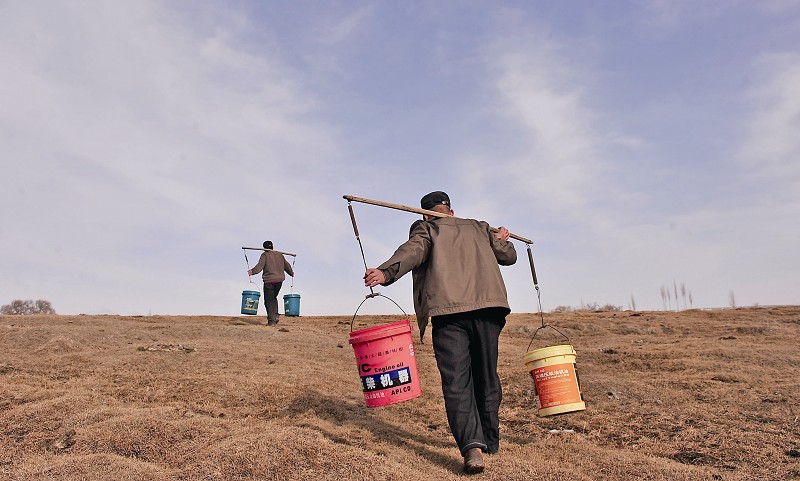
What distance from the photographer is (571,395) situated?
5812 millimetres

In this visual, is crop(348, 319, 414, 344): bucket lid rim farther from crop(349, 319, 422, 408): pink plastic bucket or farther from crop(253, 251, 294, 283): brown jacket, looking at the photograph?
crop(253, 251, 294, 283): brown jacket

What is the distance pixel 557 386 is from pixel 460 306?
1.49 metres

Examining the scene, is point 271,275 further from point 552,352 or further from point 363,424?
point 552,352

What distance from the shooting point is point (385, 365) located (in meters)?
5.55

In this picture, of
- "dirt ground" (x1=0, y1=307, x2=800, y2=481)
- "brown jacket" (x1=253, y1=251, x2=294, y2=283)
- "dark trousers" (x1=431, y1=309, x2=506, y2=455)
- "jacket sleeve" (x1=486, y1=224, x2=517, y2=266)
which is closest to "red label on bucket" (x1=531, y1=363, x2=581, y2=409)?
"dirt ground" (x1=0, y1=307, x2=800, y2=481)

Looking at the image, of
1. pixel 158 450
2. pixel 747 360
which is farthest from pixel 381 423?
pixel 747 360

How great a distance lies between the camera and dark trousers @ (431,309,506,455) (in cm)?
489

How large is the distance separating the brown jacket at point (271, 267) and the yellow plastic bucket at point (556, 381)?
10.9 m

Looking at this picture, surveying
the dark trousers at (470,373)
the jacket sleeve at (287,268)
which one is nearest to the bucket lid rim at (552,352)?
the dark trousers at (470,373)

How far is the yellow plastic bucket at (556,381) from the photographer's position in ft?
19.0

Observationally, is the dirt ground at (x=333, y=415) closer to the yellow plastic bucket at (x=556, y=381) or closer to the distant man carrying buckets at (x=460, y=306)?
the yellow plastic bucket at (x=556, y=381)

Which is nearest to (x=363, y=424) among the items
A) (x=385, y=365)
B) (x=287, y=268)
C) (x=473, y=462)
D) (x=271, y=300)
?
(x=385, y=365)

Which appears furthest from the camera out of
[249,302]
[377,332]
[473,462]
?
[249,302]

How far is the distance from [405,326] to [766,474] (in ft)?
10.0
